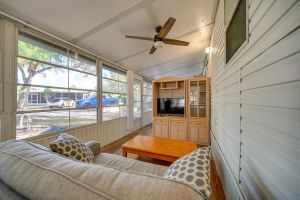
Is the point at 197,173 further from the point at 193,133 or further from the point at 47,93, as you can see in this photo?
the point at 193,133

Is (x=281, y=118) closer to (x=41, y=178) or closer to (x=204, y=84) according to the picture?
(x=41, y=178)

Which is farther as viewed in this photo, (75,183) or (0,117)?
(0,117)

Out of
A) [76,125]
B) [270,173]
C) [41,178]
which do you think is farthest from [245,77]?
[76,125]

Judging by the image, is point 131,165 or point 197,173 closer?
point 197,173

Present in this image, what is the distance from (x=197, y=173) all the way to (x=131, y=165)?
3.20ft

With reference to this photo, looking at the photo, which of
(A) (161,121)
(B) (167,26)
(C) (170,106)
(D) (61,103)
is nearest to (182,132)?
(A) (161,121)

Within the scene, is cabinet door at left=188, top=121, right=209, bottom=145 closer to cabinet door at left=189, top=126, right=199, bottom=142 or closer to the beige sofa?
cabinet door at left=189, top=126, right=199, bottom=142

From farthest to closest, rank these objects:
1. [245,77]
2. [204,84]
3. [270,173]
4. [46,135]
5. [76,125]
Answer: [204,84] < [76,125] < [46,135] < [245,77] < [270,173]

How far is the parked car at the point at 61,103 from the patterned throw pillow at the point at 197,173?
2.54 meters

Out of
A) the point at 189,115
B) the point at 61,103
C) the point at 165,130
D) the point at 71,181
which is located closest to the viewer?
the point at 71,181

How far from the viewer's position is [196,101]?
3.84 m

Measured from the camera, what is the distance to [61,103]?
2.67 meters

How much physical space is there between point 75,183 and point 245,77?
1.32 metres

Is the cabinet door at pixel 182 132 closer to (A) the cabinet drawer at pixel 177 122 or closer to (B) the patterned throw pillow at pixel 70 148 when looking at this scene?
(A) the cabinet drawer at pixel 177 122
